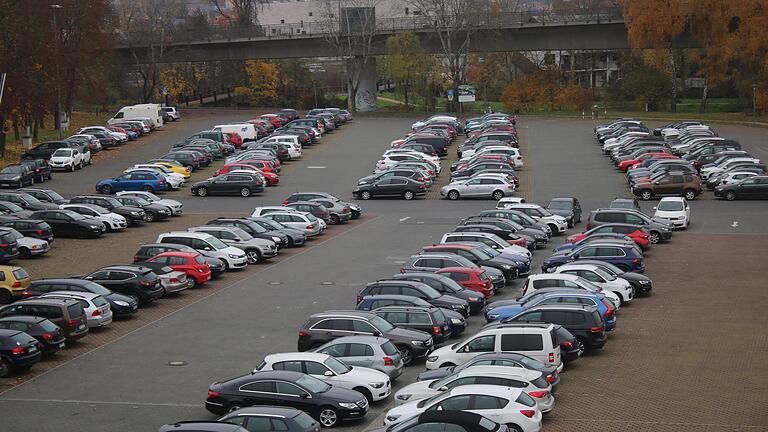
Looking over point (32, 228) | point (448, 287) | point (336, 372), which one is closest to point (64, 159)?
point (32, 228)

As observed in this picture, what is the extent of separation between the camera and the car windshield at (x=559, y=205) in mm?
45594

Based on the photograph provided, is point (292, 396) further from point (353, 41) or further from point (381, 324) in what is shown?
point (353, 41)

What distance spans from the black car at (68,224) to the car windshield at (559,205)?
58.7 feet

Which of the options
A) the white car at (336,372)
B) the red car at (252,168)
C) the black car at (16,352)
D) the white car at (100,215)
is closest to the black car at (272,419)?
the white car at (336,372)

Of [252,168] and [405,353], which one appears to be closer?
[405,353]

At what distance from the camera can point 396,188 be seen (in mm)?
54500

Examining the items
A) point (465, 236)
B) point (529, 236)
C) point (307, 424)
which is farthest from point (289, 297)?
point (307, 424)

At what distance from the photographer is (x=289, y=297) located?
109 ft

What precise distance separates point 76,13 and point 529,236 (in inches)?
2058

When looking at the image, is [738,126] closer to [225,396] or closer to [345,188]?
[345,188]

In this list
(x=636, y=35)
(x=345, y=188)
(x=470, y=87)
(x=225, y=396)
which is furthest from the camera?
(x=470, y=87)

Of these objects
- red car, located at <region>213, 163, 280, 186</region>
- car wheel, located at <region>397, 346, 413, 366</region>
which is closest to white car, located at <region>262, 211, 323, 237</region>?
red car, located at <region>213, 163, 280, 186</region>

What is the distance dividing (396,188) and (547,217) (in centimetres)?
1214

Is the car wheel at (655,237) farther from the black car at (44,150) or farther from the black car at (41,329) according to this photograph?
the black car at (44,150)
